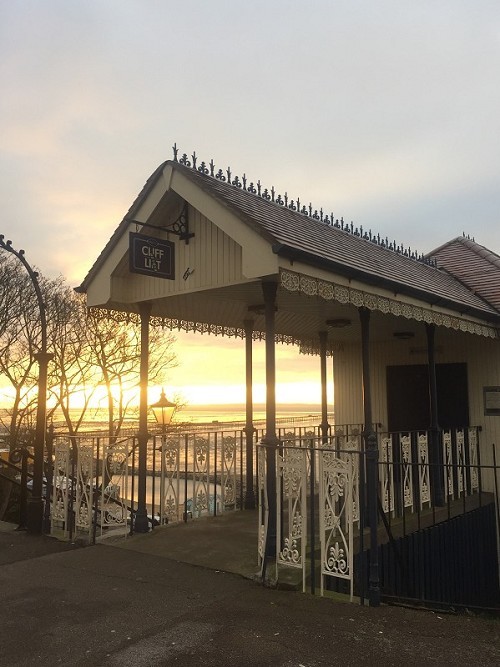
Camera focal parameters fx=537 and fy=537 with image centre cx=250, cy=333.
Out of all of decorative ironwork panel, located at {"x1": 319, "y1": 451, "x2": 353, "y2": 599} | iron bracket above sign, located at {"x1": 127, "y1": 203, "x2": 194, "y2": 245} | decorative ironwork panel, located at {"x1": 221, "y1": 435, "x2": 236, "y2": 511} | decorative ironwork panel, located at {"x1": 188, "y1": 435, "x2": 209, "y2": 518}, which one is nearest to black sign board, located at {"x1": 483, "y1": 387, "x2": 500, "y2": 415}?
decorative ironwork panel, located at {"x1": 221, "y1": 435, "x2": 236, "y2": 511}

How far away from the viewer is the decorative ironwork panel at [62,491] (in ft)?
24.2

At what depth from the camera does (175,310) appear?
8742 mm

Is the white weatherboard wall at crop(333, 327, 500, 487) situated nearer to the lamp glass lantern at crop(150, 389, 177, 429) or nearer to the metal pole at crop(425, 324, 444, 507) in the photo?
the metal pole at crop(425, 324, 444, 507)

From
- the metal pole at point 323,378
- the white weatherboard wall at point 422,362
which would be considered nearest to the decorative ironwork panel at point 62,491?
the metal pole at point 323,378

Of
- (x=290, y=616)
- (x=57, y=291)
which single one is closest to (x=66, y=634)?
(x=290, y=616)

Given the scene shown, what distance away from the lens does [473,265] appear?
47.0 ft

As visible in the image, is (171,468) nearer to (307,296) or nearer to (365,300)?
(307,296)

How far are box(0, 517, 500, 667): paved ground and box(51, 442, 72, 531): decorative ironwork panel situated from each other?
Result: 136 cm

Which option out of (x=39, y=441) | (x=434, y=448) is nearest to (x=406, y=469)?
(x=434, y=448)

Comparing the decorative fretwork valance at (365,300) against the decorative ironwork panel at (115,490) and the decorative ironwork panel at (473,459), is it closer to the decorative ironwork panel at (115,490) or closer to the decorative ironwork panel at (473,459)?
the decorative ironwork panel at (473,459)

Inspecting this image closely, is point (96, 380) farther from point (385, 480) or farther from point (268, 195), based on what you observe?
point (385, 480)

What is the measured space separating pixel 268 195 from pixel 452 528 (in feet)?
19.7

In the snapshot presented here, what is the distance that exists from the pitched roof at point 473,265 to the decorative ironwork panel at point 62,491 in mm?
9198

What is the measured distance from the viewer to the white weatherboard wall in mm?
11180
